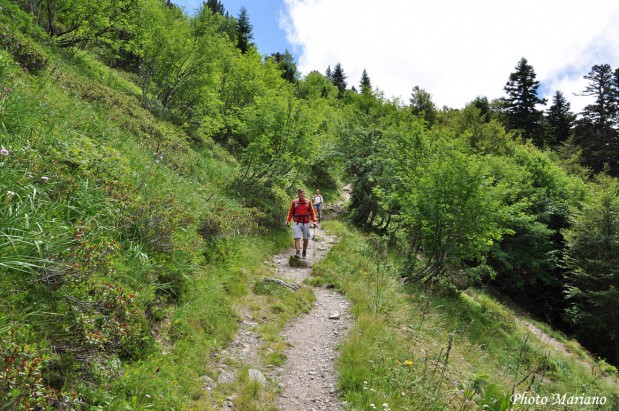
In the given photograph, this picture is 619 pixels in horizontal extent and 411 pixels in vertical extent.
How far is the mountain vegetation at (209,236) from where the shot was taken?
10.9 ft

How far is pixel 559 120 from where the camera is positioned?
48.9 m

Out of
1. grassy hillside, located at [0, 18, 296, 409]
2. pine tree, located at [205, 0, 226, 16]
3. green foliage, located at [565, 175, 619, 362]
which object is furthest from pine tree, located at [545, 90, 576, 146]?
pine tree, located at [205, 0, 226, 16]

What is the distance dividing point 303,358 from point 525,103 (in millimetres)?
52732

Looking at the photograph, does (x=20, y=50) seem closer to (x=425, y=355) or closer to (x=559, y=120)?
(x=425, y=355)

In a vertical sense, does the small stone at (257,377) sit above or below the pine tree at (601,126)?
below

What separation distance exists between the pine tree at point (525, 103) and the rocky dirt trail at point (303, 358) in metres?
48.1

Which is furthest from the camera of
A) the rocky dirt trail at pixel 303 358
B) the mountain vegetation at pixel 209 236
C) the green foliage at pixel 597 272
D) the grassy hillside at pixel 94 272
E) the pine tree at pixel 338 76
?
the pine tree at pixel 338 76

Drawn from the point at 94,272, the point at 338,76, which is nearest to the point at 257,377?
the point at 94,272

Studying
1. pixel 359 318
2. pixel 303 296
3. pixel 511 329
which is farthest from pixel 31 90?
pixel 511 329

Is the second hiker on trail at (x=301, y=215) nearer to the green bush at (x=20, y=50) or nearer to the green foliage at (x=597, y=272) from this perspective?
the green bush at (x=20, y=50)

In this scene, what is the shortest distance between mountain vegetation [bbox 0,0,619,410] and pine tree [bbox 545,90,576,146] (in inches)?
979

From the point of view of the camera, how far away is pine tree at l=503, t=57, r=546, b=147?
45312 mm

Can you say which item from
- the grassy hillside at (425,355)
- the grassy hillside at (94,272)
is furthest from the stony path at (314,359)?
the grassy hillside at (94,272)

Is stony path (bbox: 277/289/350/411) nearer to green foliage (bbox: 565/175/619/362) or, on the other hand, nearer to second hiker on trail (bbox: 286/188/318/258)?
second hiker on trail (bbox: 286/188/318/258)
